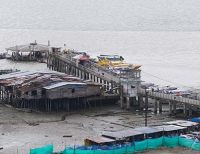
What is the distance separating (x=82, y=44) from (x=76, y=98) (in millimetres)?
89397

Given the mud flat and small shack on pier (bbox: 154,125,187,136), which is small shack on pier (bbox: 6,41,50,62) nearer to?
the mud flat

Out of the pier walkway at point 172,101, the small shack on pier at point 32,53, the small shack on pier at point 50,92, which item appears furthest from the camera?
the small shack on pier at point 32,53

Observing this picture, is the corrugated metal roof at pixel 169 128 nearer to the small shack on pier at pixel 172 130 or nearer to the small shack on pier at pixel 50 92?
the small shack on pier at pixel 172 130

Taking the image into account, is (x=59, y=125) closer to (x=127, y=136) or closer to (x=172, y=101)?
(x=127, y=136)

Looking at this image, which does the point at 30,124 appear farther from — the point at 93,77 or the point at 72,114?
the point at 93,77

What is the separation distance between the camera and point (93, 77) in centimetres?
8031

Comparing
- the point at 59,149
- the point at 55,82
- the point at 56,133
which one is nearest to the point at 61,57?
the point at 55,82

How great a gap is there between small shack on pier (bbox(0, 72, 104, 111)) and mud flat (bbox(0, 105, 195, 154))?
1618 mm

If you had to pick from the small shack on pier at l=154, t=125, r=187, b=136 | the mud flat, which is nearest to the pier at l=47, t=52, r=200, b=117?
the mud flat

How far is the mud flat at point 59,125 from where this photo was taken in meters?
50.6

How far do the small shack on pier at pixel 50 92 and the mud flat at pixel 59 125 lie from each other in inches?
63.7

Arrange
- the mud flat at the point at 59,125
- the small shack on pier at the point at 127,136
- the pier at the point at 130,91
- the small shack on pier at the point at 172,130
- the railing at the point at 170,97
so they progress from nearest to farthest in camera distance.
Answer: the small shack on pier at the point at 127,136 < the small shack on pier at the point at 172,130 < the mud flat at the point at 59,125 < the railing at the point at 170,97 < the pier at the point at 130,91

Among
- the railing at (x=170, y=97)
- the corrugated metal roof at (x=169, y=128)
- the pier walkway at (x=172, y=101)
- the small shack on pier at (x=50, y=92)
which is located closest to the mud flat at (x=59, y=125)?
the pier walkway at (x=172, y=101)

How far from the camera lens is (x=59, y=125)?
58000 mm
